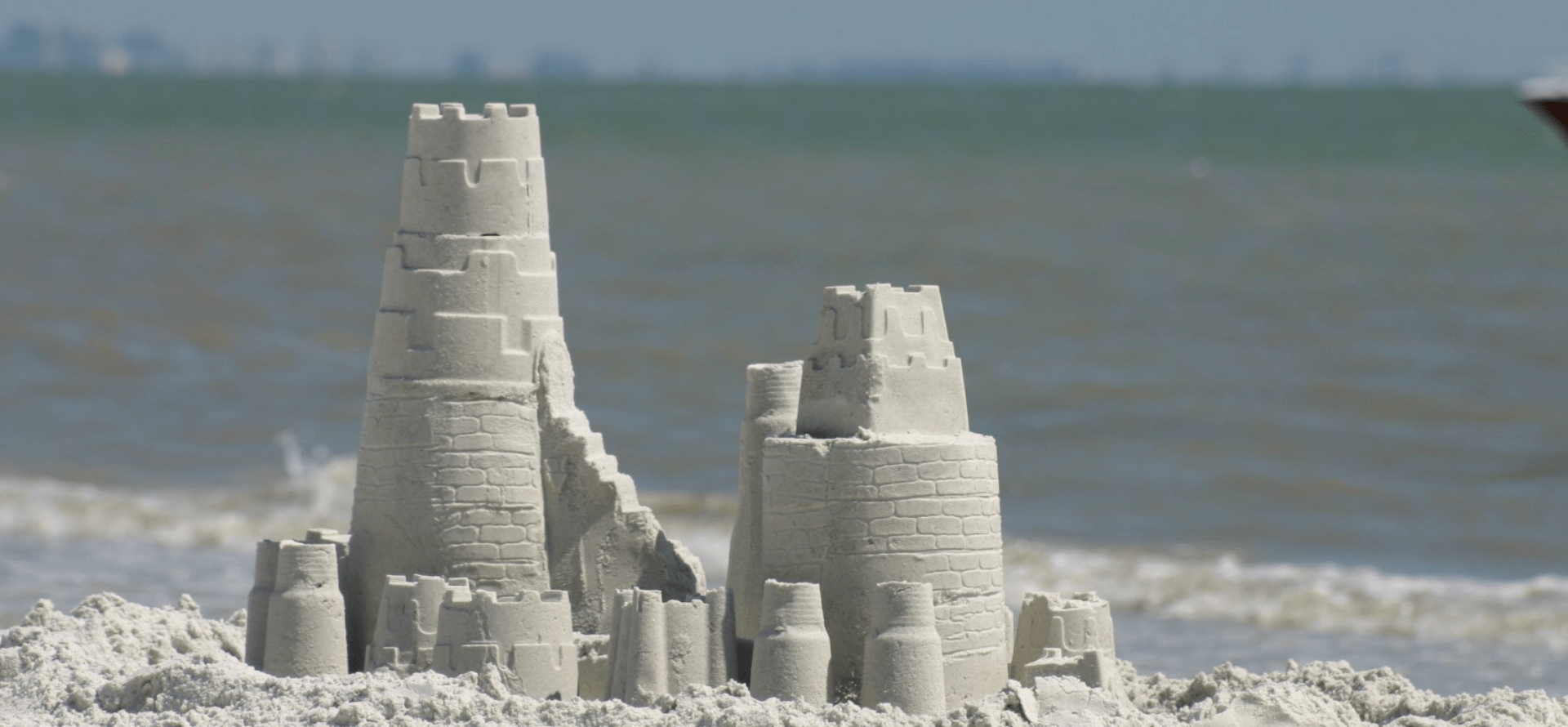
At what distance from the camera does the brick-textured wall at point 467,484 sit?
8.68m

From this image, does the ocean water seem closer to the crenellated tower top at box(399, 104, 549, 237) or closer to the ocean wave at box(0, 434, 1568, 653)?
the ocean wave at box(0, 434, 1568, 653)

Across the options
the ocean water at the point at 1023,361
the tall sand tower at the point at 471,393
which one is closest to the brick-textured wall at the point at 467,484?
the tall sand tower at the point at 471,393

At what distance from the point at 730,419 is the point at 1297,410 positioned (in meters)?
5.27

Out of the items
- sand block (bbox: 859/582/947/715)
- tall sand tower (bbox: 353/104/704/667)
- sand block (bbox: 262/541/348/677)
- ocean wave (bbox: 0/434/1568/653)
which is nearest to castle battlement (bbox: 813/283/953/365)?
sand block (bbox: 859/582/947/715)

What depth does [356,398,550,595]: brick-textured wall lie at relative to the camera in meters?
8.68

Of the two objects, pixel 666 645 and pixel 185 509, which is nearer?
pixel 666 645

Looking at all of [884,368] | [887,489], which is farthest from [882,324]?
[887,489]

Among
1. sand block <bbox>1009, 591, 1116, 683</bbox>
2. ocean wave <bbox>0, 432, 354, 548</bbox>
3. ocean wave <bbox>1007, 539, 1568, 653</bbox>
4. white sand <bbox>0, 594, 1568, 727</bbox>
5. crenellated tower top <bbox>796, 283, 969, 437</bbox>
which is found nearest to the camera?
white sand <bbox>0, 594, 1568, 727</bbox>

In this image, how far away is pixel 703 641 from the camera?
8141 millimetres

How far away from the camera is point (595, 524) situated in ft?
29.3

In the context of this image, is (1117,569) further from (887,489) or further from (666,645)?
(666,645)

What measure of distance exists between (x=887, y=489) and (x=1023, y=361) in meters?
14.6

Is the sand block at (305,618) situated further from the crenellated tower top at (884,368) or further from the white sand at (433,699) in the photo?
the crenellated tower top at (884,368)

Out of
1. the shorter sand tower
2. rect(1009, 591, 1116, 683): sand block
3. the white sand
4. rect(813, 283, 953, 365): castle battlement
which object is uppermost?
rect(813, 283, 953, 365): castle battlement
